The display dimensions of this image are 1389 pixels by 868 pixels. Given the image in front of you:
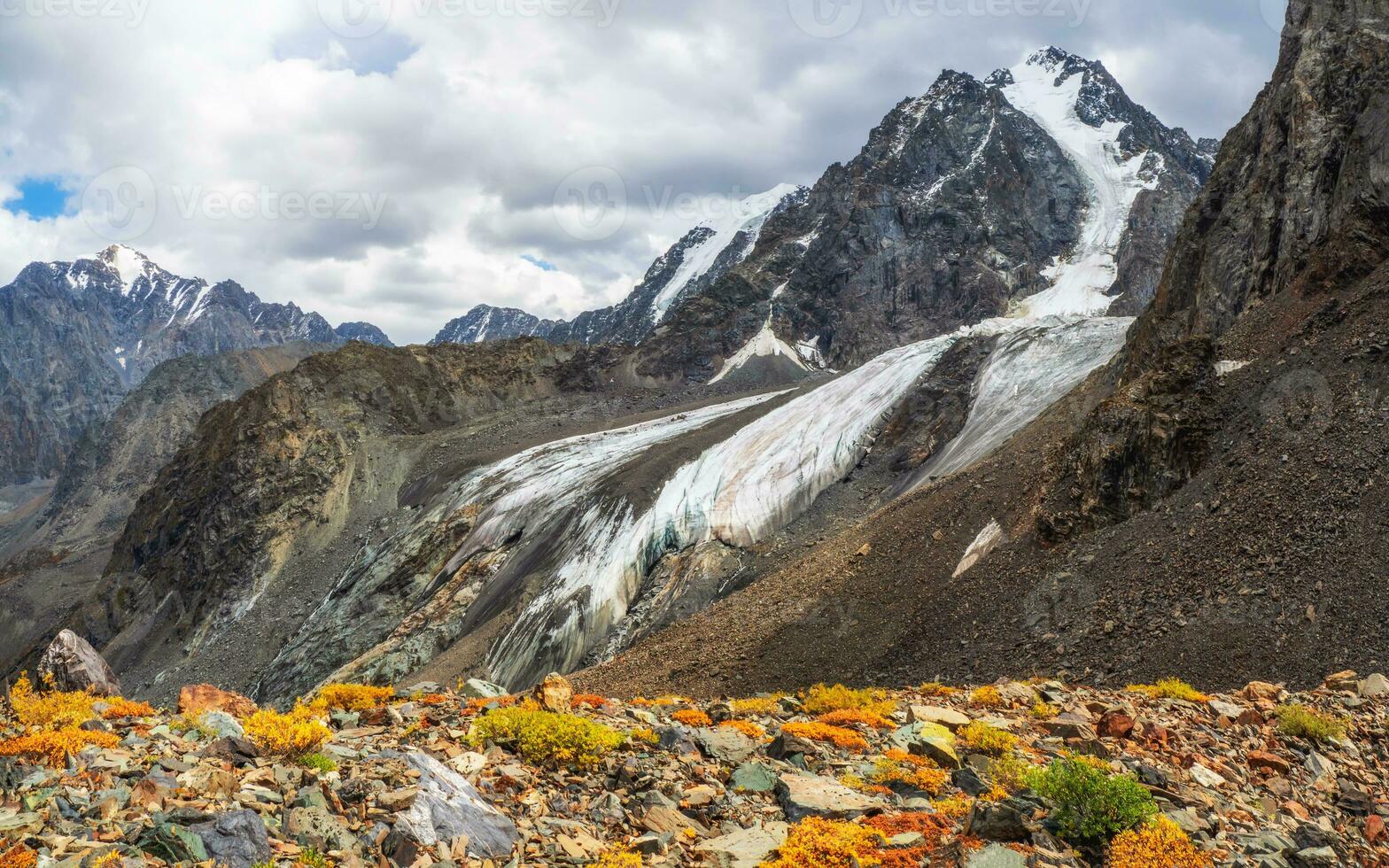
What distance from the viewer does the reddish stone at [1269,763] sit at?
30.0 ft

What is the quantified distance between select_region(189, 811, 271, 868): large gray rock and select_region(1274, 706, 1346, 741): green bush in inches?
461

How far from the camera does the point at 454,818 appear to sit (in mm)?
6469

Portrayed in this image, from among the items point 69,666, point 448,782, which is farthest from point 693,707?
point 69,666

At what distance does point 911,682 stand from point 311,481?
220ft

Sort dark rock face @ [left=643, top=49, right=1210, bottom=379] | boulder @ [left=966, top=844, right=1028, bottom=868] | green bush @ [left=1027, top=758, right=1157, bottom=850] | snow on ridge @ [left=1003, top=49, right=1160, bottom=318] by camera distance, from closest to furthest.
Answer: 1. boulder @ [left=966, top=844, right=1028, bottom=868]
2. green bush @ [left=1027, top=758, right=1157, bottom=850]
3. snow on ridge @ [left=1003, top=49, right=1160, bottom=318]
4. dark rock face @ [left=643, top=49, right=1210, bottom=379]

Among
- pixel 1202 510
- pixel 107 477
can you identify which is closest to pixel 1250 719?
pixel 1202 510

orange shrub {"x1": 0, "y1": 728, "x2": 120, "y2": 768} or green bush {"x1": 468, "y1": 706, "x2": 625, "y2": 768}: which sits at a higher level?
orange shrub {"x1": 0, "y1": 728, "x2": 120, "y2": 768}

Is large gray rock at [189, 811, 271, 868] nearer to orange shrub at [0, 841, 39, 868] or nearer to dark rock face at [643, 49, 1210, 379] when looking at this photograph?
orange shrub at [0, 841, 39, 868]

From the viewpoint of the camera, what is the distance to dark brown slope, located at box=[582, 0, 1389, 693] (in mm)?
14828

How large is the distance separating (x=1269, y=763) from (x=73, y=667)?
17412 mm

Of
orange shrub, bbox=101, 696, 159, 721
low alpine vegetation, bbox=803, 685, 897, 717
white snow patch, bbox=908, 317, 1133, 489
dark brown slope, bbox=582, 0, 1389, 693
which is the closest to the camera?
orange shrub, bbox=101, 696, 159, 721

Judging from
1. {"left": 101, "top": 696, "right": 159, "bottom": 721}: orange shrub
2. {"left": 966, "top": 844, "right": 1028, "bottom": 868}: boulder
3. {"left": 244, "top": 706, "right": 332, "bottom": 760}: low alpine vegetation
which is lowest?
{"left": 966, "top": 844, "right": 1028, "bottom": 868}: boulder

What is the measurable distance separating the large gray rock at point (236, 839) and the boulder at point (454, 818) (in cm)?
95

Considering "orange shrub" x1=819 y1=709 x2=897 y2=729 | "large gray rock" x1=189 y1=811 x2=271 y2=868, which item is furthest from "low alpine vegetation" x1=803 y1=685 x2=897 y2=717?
"large gray rock" x1=189 y1=811 x2=271 y2=868
